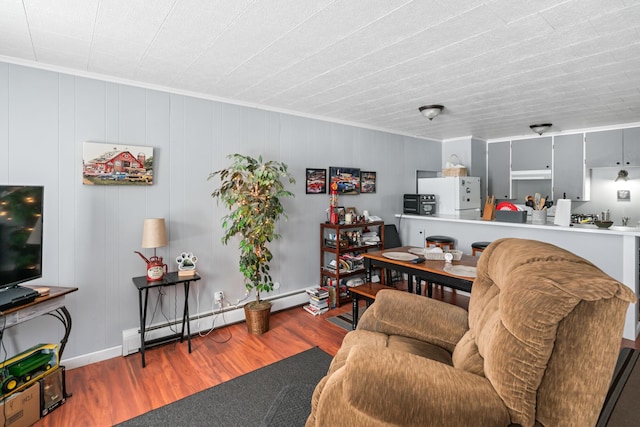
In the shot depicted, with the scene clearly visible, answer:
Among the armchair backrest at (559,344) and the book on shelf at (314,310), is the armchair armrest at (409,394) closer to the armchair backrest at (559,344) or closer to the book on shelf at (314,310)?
the armchair backrest at (559,344)

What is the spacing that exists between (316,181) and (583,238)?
2.92 meters

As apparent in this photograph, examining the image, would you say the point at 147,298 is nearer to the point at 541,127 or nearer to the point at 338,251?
the point at 338,251

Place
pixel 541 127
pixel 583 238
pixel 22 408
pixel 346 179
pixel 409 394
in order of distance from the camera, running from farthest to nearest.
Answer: pixel 541 127, pixel 346 179, pixel 583 238, pixel 22 408, pixel 409 394

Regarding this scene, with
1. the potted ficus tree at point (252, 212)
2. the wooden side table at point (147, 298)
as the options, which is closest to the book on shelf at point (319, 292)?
the potted ficus tree at point (252, 212)

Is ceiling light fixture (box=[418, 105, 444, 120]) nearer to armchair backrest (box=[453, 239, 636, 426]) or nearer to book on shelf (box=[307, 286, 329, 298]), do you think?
book on shelf (box=[307, 286, 329, 298])

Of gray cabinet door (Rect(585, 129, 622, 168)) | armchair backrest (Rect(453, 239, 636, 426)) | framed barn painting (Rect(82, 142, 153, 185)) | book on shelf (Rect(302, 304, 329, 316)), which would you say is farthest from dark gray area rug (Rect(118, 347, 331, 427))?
gray cabinet door (Rect(585, 129, 622, 168))

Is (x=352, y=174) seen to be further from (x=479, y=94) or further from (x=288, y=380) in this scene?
(x=288, y=380)

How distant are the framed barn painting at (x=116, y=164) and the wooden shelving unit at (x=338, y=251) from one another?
6.67ft

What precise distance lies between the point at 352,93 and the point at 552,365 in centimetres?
269

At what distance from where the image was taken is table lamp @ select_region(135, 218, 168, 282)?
103 inches

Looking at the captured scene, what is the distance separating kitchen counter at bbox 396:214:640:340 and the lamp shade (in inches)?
135

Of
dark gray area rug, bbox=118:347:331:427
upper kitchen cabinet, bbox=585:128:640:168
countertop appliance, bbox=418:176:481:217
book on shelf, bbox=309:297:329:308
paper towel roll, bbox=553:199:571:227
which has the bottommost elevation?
dark gray area rug, bbox=118:347:331:427

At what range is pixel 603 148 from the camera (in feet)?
14.7

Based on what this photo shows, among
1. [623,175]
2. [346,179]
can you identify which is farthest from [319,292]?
[623,175]
